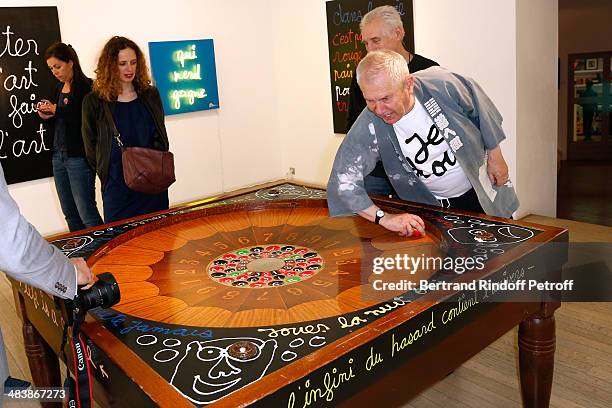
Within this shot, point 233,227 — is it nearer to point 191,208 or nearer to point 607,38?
point 191,208

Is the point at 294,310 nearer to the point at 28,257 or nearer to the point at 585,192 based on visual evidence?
the point at 28,257

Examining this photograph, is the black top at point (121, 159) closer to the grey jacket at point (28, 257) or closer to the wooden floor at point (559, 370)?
the wooden floor at point (559, 370)

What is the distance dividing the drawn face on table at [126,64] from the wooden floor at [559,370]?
161cm

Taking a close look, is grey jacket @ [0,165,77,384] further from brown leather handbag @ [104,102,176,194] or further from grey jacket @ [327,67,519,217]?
brown leather handbag @ [104,102,176,194]

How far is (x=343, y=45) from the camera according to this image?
6145 mm

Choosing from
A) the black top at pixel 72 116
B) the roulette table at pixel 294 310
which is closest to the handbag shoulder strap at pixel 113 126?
the black top at pixel 72 116

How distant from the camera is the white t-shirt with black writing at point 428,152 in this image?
2.38 m

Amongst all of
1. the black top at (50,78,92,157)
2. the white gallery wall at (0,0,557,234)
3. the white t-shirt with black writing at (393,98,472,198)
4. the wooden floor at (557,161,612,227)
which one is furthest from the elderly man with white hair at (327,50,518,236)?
the wooden floor at (557,161,612,227)

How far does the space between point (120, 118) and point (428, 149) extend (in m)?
1.83

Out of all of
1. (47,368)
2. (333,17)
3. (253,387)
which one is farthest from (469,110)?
(333,17)

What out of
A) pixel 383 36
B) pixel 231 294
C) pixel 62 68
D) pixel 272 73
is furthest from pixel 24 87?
pixel 231 294

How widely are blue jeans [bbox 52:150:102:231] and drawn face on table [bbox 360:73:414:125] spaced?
249cm

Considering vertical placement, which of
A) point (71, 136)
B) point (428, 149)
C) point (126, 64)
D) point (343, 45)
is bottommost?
point (428, 149)

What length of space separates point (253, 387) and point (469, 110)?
1.69 meters
